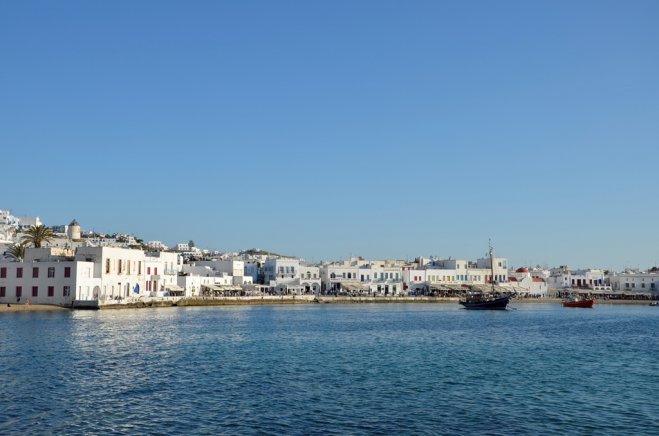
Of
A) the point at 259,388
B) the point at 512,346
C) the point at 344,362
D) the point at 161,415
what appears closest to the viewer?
the point at 161,415

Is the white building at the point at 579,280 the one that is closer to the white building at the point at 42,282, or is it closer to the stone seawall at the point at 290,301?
the stone seawall at the point at 290,301

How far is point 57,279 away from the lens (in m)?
74.3

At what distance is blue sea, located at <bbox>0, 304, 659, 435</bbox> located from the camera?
21.4m

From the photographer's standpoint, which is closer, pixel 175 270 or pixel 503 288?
pixel 175 270

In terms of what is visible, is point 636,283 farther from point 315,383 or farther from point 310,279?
point 315,383

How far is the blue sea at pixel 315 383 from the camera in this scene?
2142 centimetres

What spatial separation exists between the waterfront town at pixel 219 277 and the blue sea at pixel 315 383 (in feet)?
73.7

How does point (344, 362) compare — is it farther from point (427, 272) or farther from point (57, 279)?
point (427, 272)

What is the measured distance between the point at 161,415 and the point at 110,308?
57.5 m

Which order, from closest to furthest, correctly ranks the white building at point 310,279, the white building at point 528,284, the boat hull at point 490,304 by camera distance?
1. the boat hull at point 490,304
2. the white building at point 310,279
3. the white building at point 528,284

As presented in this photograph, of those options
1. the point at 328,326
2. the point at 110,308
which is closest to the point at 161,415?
the point at 328,326

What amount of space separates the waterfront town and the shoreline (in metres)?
0.90

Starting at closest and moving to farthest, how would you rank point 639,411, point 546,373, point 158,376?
point 639,411 → point 158,376 → point 546,373

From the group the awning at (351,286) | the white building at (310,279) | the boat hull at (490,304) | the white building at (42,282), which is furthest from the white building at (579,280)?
the white building at (42,282)
